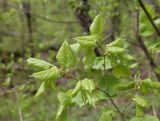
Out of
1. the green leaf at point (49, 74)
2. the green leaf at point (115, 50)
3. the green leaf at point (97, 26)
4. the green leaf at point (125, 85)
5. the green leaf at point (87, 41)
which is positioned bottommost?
the green leaf at point (125, 85)

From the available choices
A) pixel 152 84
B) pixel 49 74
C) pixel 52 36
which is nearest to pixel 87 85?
pixel 49 74

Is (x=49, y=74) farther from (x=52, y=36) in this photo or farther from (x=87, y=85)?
(x=52, y=36)

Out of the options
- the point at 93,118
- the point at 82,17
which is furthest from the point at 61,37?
the point at 93,118

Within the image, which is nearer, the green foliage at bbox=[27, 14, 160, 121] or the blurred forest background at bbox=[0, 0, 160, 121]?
the green foliage at bbox=[27, 14, 160, 121]

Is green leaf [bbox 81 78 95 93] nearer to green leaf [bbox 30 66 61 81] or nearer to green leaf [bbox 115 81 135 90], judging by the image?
green leaf [bbox 30 66 61 81]

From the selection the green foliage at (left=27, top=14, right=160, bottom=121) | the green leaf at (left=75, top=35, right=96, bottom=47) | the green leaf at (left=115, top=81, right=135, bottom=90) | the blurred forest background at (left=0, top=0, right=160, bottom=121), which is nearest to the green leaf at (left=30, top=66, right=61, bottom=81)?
the green foliage at (left=27, top=14, right=160, bottom=121)

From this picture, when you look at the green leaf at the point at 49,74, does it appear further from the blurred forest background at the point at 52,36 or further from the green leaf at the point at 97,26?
the blurred forest background at the point at 52,36

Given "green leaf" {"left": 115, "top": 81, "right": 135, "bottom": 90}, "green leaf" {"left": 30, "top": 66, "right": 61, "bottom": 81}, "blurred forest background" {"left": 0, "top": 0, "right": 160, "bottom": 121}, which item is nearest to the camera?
"green leaf" {"left": 30, "top": 66, "right": 61, "bottom": 81}

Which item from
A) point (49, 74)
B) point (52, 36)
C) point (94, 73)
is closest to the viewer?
point (49, 74)

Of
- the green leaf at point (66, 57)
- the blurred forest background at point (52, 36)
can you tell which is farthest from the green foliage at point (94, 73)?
the blurred forest background at point (52, 36)
